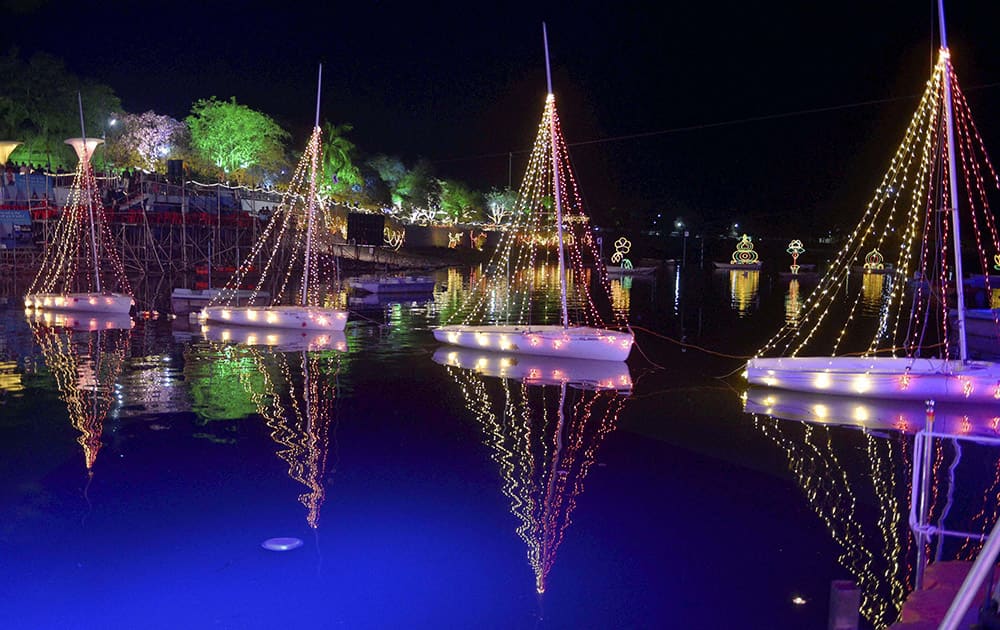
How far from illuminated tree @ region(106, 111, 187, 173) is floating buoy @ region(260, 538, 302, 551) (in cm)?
6030

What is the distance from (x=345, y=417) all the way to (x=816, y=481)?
26.7 feet

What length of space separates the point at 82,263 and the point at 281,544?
45384 mm

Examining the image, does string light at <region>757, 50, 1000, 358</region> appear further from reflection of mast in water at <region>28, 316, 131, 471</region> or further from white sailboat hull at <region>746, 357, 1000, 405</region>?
reflection of mast in water at <region>28, 316, 131, 471</region>

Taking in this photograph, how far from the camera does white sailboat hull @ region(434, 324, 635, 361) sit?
70.6ft

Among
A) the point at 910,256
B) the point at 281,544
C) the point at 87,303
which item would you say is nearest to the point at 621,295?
the point at 910,256

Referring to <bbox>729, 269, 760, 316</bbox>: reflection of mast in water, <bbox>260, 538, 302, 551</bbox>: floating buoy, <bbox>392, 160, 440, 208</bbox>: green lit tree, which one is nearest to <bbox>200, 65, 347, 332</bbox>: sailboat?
<bbox>260, 538, 302, 551</bbox>: floating buoy

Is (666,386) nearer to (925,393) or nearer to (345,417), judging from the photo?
(925,393)

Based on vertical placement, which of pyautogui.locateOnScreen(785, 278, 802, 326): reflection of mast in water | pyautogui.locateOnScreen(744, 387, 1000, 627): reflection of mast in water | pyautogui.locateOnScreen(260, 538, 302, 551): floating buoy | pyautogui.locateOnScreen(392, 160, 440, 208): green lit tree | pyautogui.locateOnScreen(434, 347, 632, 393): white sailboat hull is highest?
pyautogui.locateOnScreen(392, 160, 440, 208): green lit tree

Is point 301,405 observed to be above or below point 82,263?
below

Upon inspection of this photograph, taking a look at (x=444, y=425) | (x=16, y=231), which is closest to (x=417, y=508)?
(x=444, y=425)

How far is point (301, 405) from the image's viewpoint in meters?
16.7

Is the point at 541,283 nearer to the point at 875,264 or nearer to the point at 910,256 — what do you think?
the point at 910,256

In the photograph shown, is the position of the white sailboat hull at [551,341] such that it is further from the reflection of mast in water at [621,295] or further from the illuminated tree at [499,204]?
the illuminated tree at [499,204]

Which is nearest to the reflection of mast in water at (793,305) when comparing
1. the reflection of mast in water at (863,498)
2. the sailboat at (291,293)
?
the sailboat at (291,293)
